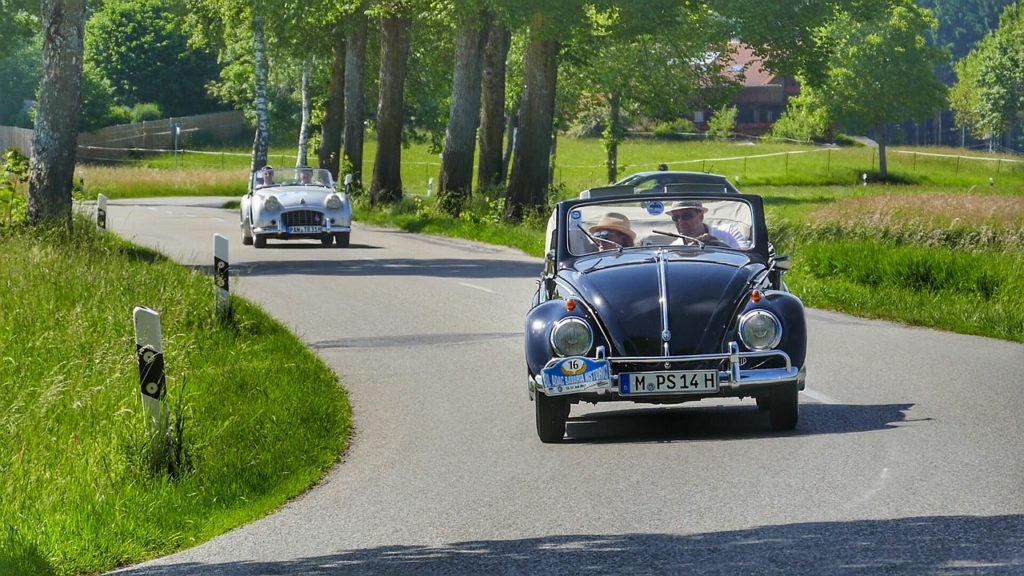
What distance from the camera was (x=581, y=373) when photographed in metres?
A: 9.88

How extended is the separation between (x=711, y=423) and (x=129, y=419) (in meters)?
3.85

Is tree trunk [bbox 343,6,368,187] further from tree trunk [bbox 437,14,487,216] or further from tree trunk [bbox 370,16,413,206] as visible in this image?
tree trunk [bbox 437,14,487,216]

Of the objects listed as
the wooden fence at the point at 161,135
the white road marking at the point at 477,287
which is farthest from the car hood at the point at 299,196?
the wooden fence at the point at 161,135

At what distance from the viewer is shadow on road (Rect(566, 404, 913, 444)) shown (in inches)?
409

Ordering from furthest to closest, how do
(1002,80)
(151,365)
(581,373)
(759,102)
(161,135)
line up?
1. (759,102)
2. (1002,80)
3. (161,135)
4. (581,373)
5. (151,365)

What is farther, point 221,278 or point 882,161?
point 882,161

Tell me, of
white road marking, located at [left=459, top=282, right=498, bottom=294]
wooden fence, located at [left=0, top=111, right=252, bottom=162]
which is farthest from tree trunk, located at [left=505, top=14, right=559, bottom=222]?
wooden fence, located at [left=0, top=111, right=252, bottom=162]

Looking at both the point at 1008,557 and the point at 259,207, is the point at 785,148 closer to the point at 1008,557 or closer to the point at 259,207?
the point at 259,207

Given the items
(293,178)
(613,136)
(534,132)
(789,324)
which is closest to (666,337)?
(789,324)

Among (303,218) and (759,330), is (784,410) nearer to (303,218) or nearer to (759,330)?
(759,330)

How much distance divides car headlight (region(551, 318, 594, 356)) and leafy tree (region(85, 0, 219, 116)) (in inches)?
3993

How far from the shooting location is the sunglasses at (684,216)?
37.7 feet

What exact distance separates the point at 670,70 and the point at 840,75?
27.6 meters

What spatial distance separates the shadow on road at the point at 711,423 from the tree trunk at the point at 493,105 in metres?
27.9
